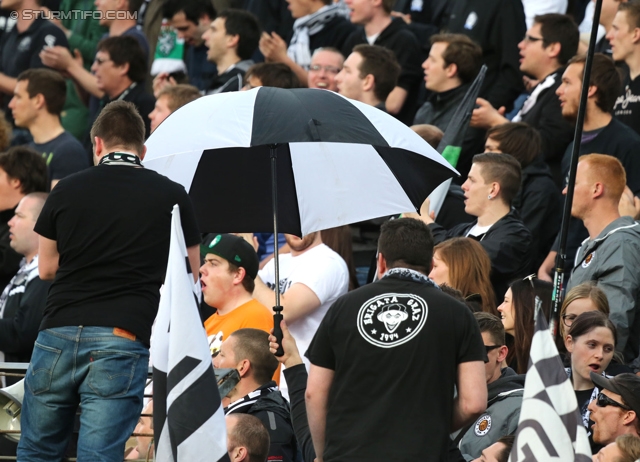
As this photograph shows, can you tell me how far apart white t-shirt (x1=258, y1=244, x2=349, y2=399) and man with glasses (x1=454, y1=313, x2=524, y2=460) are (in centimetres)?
166

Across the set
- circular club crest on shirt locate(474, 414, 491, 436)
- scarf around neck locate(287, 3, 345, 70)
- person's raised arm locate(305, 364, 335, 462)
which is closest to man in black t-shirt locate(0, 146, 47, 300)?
scarf around neck locate(287, 3, 345, 70)

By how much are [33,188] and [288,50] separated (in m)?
3.83

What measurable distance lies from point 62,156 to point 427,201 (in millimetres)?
3483

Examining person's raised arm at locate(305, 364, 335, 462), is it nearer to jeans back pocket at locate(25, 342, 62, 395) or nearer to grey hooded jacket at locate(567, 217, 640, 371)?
jeans back pocket at locate(25, 342, 62, 395)

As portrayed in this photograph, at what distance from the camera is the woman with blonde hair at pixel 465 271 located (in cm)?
691

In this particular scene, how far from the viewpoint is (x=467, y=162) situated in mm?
9438

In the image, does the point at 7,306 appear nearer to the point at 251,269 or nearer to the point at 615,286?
the point at 251,269

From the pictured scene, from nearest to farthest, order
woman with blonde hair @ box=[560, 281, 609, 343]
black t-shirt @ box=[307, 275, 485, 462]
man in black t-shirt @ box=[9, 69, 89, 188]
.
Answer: black t-shirt @ box=[307, 275, 485, 462]
woman with blonde hair @ box=[560, 281, 609, 343]
man in black t-shirt @ box=[9, 69, 89, 188]

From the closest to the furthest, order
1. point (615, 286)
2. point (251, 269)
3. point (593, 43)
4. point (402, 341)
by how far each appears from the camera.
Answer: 1. point (402, 341)
2. point (593, 43)
3. point (615, 286)
4. point (251, 269)

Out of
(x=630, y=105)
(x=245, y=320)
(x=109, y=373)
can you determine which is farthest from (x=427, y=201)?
(x=109, y=373)

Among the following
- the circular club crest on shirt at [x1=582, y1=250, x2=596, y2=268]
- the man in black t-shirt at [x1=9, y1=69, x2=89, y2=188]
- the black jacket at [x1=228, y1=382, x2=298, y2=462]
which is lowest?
the man in black t-shirt at [x1=9, y1=69, x2=89, y2=188]

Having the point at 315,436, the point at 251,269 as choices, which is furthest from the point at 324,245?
the point at 315,436

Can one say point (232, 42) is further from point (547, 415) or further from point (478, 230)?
point (547, 415)

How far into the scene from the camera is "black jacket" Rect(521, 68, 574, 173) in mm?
8992
